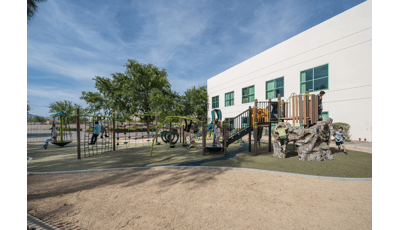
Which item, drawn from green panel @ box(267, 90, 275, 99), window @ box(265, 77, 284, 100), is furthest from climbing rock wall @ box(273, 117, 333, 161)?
green panel @ box(267, 90, 275, 99)

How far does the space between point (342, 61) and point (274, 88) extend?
6.23m

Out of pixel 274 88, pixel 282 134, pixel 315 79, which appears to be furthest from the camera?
pixel 274 88

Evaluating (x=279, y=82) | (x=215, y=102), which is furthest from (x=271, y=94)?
(x=215, y=102)

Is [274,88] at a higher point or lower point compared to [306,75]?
lower

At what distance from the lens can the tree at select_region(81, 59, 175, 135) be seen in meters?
21.0

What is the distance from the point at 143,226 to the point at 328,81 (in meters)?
16.1

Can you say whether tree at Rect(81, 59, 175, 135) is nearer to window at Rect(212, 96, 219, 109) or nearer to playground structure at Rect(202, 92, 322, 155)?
window at Rect(212, 96, 219, 109)

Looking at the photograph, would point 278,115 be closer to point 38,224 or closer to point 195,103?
point 38,224

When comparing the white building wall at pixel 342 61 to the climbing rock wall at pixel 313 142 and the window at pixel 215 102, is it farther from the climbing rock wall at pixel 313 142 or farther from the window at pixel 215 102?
the window at pixel 215 102

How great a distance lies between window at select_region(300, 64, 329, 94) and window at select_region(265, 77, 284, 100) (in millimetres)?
2166

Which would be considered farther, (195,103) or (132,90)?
(195,103)

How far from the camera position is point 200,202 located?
3572mm

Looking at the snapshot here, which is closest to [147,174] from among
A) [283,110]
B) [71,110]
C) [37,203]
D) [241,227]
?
[37,203]

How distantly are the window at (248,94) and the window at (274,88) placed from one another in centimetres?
225
